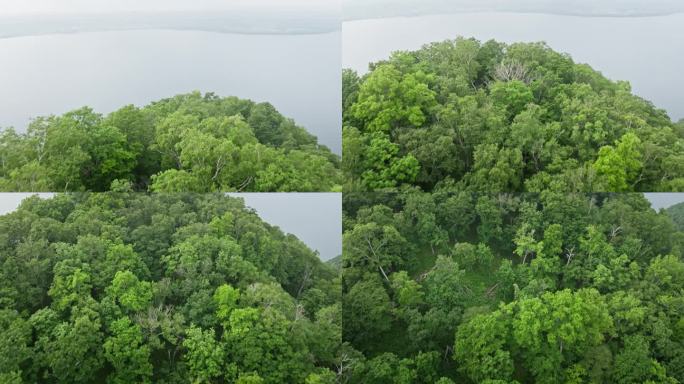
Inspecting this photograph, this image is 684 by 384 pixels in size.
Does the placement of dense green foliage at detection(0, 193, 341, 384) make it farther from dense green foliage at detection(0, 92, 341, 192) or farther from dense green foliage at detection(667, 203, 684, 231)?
dense green foliage at detection(667, 203, 684, 231)

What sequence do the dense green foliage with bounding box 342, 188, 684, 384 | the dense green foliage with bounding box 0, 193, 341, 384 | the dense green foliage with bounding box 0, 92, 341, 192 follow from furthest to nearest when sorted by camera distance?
the dense green foliage with bounding box 0, 92, 341, 192
the dense green foliage with bounding box 342, 188, 684, 384
the dense green foliage with bounding box 0, 193, 341, 384

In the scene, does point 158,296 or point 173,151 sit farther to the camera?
point 173,151

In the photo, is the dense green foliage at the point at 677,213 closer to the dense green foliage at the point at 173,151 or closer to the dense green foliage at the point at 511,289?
A: the dense green foliage at the point at 511,289

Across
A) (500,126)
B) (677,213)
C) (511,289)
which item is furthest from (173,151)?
(677,213)

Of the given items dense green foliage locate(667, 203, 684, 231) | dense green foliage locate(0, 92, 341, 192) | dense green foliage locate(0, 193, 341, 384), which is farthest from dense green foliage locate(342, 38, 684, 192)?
dense green foliage locate(0, 193, 341, 384)

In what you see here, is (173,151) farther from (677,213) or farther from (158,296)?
(677,213)
